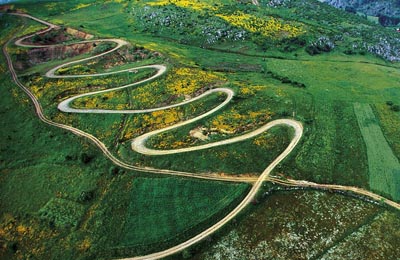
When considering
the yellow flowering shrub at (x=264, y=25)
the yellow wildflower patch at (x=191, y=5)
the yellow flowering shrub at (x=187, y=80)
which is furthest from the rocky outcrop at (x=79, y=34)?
the yellow flowering shrub at (x=264, y=25)

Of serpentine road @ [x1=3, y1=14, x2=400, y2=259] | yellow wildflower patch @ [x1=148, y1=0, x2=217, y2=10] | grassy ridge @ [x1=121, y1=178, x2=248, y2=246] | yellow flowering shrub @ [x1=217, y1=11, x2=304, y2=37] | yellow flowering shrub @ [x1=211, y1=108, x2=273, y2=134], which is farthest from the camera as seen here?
yellow wildflower patch @ [x1=148, y1=0, x2=217, y2=10]

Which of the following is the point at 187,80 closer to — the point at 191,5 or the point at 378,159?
the point at 378,159

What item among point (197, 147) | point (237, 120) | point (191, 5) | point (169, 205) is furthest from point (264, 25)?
point (169, 205)

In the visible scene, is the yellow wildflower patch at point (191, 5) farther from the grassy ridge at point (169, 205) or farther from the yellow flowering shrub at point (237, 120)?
the grassy ridge at point (169, 205)

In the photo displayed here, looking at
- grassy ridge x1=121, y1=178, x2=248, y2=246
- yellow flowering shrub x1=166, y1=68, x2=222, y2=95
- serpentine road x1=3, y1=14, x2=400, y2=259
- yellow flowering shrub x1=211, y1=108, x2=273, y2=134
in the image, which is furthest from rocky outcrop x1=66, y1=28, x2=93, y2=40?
grassy ridge x1=121, y1=178, x2=248, y2=246

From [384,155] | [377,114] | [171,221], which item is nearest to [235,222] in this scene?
[171,221]

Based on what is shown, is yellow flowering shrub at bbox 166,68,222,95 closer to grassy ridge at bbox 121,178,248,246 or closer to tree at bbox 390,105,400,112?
grassy ridge at bbox 121,178,248,246

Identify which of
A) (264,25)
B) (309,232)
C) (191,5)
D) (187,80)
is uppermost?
(191,5)
